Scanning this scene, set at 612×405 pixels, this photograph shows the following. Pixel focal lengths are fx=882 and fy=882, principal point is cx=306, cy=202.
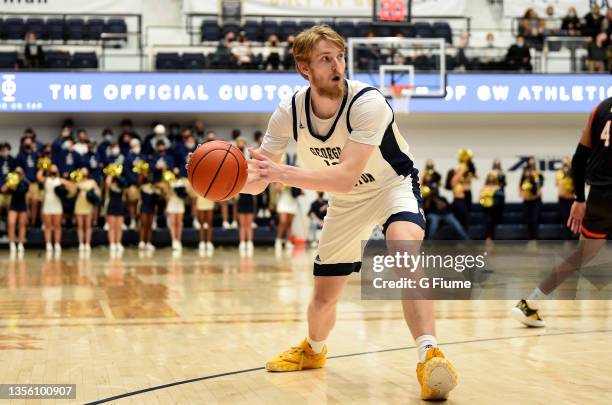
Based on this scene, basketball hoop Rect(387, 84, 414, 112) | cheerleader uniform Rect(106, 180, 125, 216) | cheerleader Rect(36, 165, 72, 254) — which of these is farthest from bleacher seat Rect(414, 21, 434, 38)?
cheerleader Rect(36, 165, 72, 254)

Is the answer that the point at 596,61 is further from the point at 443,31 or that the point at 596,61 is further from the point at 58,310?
the point at 58,310

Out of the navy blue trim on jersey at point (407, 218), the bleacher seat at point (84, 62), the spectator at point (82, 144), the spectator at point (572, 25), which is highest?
the spectator at point (572, 25)

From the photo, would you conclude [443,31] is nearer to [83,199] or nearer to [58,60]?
[58,60]

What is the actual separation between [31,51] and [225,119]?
4.83 m

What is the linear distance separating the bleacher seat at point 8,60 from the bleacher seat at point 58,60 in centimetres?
75

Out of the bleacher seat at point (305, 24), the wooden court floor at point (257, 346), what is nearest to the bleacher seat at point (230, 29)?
the bleacher seat at point (305, 24)

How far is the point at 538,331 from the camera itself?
6.91 m

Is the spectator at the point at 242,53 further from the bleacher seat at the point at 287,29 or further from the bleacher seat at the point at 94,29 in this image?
the bleacher seat at the point at 94,29

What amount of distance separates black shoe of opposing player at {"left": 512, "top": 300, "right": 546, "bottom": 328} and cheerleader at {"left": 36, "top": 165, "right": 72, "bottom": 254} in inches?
517

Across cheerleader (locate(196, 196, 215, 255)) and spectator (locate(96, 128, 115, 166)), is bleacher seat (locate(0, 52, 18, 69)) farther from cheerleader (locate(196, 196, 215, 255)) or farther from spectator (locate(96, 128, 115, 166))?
cheerleader (locate(196, 196, 215, 255))

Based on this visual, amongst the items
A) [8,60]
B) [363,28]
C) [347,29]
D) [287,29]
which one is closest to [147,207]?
[8,60]

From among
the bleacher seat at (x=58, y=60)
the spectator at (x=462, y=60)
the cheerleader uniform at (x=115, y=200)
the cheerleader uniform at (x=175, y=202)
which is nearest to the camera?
the cheerleader uniform at (x=115, y=200)

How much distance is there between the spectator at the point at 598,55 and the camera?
21.2 metres

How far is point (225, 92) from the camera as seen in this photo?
20391 mm
